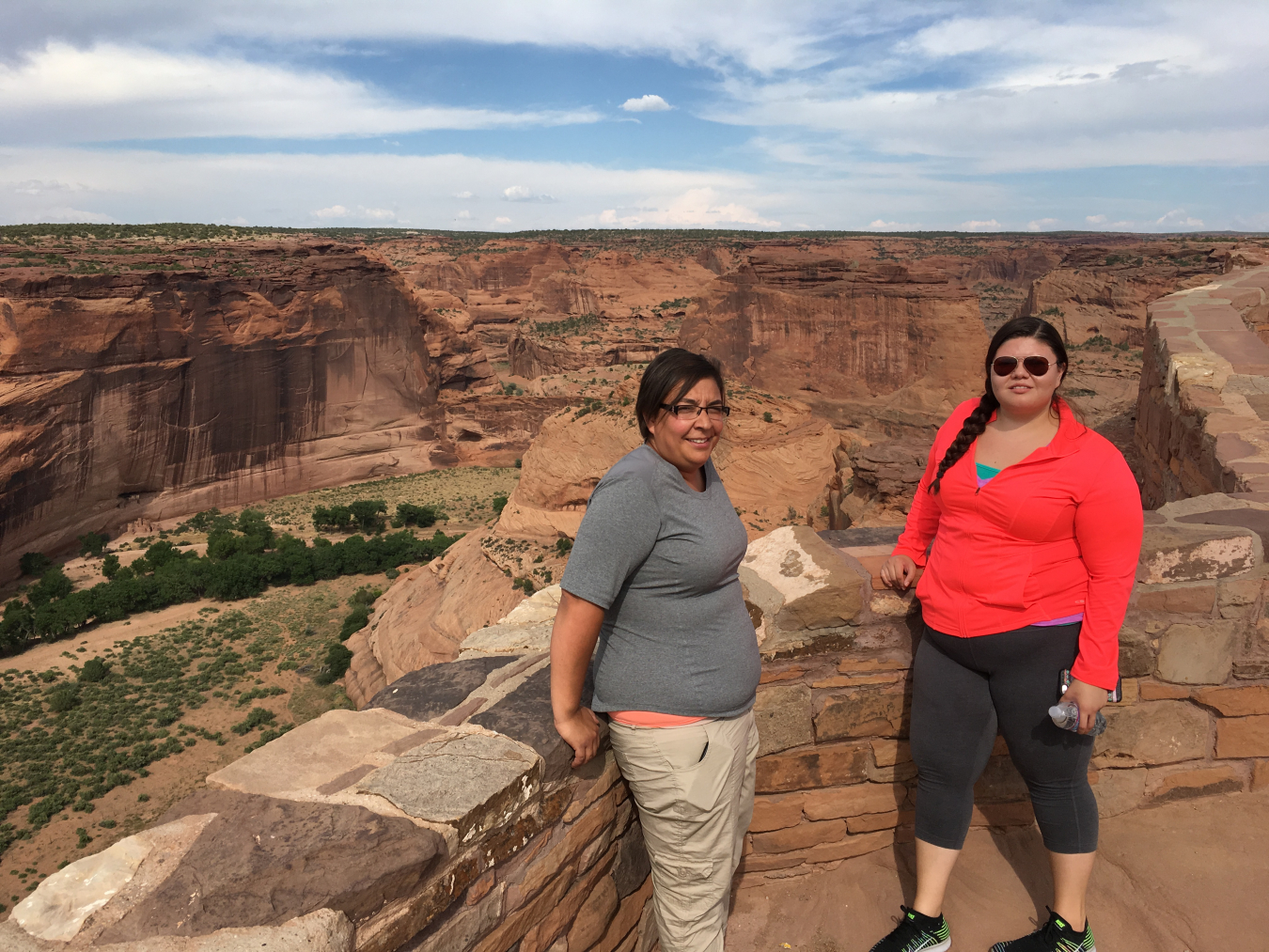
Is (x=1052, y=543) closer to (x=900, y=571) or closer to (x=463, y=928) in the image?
(x=900, y=571)

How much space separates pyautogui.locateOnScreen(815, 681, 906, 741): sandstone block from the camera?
308 centimetres

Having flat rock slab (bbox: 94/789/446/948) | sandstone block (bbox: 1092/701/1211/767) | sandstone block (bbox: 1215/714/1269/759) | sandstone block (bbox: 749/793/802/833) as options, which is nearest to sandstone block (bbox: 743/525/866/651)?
sandstone block (bbox: 749/793/802/833)

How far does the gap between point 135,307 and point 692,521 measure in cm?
3216

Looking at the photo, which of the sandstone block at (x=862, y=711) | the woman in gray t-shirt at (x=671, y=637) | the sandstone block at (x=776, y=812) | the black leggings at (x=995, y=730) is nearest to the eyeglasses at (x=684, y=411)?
the woman in gray t-shirt at (x=671, y=637)

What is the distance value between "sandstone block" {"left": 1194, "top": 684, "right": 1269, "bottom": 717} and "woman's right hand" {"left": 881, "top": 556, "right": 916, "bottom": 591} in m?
1.50

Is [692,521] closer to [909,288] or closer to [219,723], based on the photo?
[219,723]

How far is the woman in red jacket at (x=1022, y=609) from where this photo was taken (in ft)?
7.16

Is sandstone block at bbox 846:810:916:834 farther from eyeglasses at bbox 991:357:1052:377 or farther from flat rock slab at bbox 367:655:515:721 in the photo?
eyeglasses at bbox 991:357:1052:377

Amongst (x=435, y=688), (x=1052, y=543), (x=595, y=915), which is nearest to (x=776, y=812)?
(x=595, y=915)

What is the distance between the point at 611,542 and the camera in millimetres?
1883

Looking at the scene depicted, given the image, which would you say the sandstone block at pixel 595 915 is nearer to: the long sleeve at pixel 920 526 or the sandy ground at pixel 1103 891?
the sandy ground at pixel 1103 891

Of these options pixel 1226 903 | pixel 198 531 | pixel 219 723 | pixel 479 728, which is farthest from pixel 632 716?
pixel 198 531

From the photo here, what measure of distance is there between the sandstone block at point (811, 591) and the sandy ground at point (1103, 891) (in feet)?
3.97

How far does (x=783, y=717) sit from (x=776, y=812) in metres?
0.48
